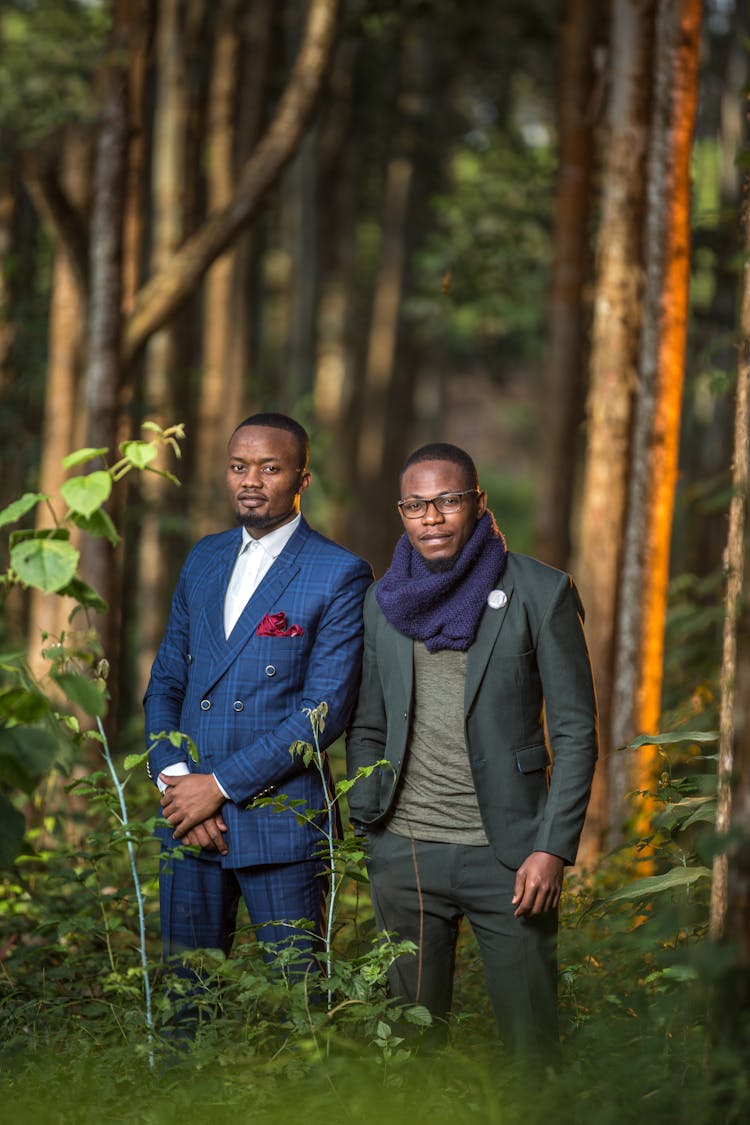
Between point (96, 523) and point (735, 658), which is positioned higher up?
point (96, 523)

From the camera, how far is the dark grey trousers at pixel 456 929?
4.65 m

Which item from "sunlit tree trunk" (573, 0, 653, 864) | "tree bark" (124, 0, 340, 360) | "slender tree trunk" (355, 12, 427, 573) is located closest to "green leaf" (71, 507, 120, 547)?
"tree bark" (124, 0, 340, 360)

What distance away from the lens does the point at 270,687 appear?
16.6 feet

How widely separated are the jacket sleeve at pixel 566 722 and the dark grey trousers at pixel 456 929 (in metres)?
0.23

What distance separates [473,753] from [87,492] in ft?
5.02

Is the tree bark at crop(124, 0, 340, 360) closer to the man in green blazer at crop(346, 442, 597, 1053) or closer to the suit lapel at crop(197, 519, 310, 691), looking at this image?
the suit lapel at crop(197, 519, 310, 691)

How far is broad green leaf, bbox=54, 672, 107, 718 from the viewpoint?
168 inches

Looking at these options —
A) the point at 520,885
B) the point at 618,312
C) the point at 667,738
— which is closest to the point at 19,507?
the point at 520,885

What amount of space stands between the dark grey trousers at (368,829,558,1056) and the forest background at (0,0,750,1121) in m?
0.19


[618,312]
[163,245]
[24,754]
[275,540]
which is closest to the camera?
Result: [24,754]

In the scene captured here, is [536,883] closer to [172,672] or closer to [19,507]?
[172,672]

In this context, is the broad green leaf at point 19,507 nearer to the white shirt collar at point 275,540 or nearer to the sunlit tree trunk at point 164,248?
the white shirt collar at point 275,540

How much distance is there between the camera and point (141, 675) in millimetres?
14695

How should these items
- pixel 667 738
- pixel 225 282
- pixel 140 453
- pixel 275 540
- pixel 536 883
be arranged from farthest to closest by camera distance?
1. pixel 225 282
2. pixel 275 540
3. pixel 140 453
4. pixel 667 738
5. pixel 536 883
